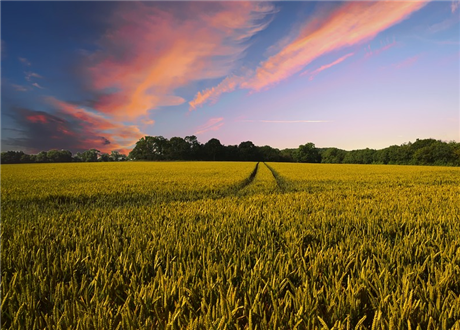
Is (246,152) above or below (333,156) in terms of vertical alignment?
above

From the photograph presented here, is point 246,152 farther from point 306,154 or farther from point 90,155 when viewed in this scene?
point 90,155

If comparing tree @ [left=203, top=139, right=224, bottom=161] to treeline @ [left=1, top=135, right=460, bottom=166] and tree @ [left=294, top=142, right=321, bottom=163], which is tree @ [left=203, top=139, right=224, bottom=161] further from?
tree @ [left=294, top=142, right=321, bottom=163]

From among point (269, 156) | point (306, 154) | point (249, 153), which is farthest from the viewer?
point (306, 154)

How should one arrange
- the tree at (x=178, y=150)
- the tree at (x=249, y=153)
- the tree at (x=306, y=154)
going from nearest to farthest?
the tree at (x=178, y=150) → the tree at (x=249, y=153) → the tree at (x=306, y=154)

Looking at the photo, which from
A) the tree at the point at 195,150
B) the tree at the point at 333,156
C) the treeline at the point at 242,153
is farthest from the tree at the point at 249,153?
the tree at the point at 333,156

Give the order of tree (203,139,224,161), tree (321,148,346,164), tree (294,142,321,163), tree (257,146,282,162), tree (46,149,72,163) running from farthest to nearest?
tree (321,148,346,164)
tree (294,142,321,163)
tree (257,146,282,162)
tree (203,139,224,161)
tree (46,149,72,163)

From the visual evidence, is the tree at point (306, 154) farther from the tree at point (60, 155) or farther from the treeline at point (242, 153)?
the tree at point (60, 155)

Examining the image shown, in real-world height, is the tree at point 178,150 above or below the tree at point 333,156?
above

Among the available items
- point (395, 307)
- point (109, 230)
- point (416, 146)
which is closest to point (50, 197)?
point (109, 230)

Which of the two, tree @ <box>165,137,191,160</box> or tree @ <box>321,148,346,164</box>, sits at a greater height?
tree @ <box>165,137,191,160</box>

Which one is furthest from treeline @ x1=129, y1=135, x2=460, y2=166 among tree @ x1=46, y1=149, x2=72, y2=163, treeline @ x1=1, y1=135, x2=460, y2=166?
tree @ x1=46, y1=149, x2=72, y2=163

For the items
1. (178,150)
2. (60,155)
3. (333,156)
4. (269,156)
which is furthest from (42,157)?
(333,156)

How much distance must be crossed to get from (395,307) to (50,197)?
479 inches

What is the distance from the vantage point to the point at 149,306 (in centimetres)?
162
